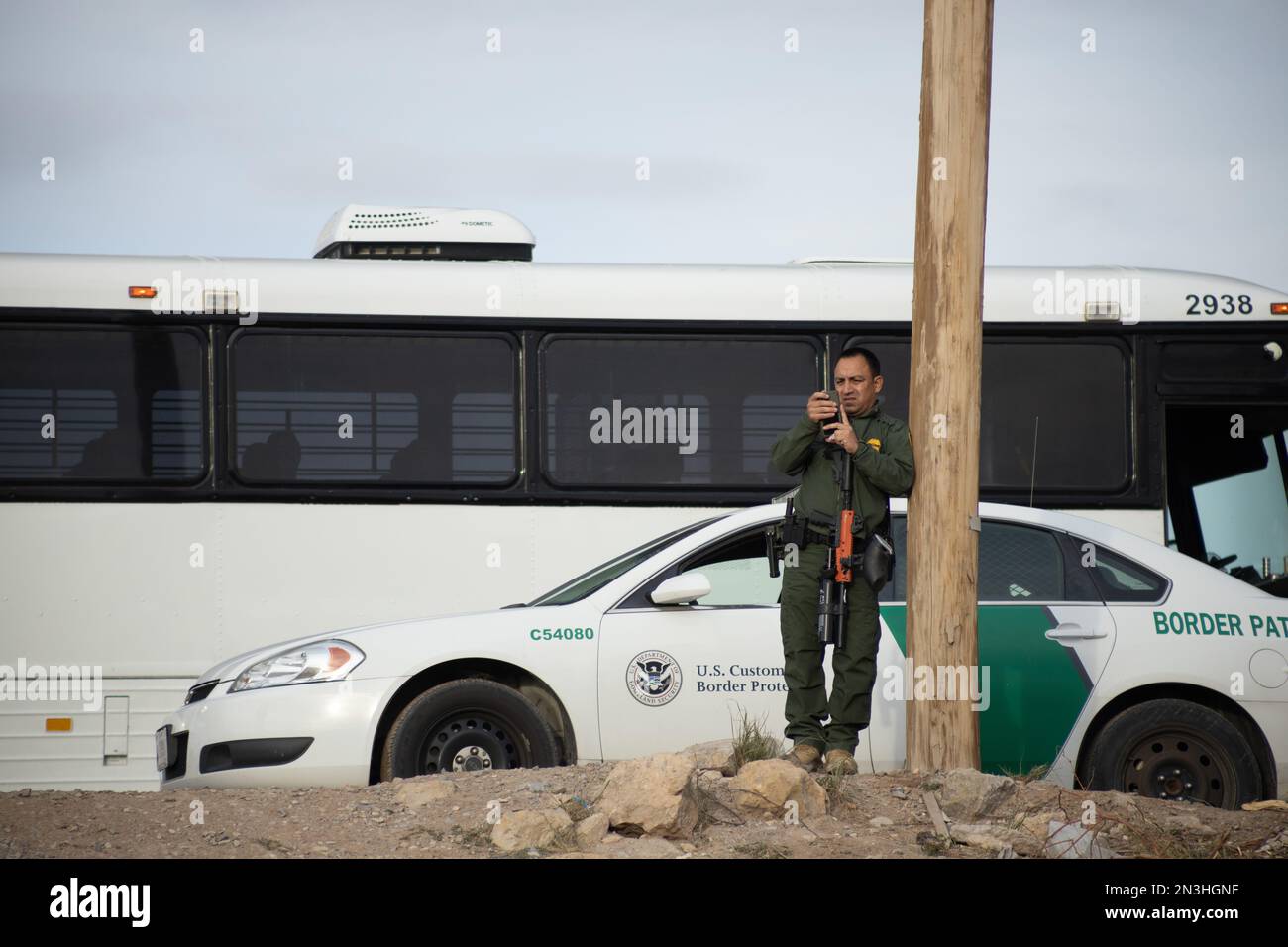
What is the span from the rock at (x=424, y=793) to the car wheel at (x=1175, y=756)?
3180mm

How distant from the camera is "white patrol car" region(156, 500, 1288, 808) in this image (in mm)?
7461

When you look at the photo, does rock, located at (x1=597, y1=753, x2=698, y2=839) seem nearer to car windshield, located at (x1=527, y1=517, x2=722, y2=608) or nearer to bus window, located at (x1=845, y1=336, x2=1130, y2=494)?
car windshield, located at (x1=527, y1=517, x2=722, y2=608)

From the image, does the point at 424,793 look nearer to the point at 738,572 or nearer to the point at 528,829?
the point at 528,829

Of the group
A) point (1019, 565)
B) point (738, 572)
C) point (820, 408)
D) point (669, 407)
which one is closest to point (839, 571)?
point (820, 408)

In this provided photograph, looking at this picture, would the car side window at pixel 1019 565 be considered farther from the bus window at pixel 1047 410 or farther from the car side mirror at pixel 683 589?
the bus window at pixel 1047 410

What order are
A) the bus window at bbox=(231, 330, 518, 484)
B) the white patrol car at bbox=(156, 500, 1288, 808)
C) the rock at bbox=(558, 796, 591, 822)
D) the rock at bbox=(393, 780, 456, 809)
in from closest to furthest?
the rock at bbox=(558, 796, 591, 822) < the rock at bbox=(393, 780, 456, 809) < the white patrol car at bbox=(156, 500, 1288, 808) < the bus window at bbox=(231, 330, 518, 484)

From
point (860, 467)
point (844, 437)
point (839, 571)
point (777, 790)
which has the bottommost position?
point (777, 790)

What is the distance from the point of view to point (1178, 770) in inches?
300

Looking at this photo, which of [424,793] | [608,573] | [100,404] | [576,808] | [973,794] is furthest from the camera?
[100,404]

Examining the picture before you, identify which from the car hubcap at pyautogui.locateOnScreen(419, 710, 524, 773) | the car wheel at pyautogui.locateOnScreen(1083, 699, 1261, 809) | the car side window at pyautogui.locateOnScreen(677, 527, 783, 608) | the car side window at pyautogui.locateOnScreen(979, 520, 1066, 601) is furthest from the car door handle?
the car hubcap at pyautogui.locateOnScreen(419, 710, 524, 773)

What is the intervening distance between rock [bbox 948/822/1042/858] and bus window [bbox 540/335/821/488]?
407 cm

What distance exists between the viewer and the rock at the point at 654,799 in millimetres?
5676

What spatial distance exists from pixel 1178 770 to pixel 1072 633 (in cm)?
84

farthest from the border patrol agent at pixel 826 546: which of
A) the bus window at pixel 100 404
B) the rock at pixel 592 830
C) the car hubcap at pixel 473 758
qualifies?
the bus window at pixel 100 404
